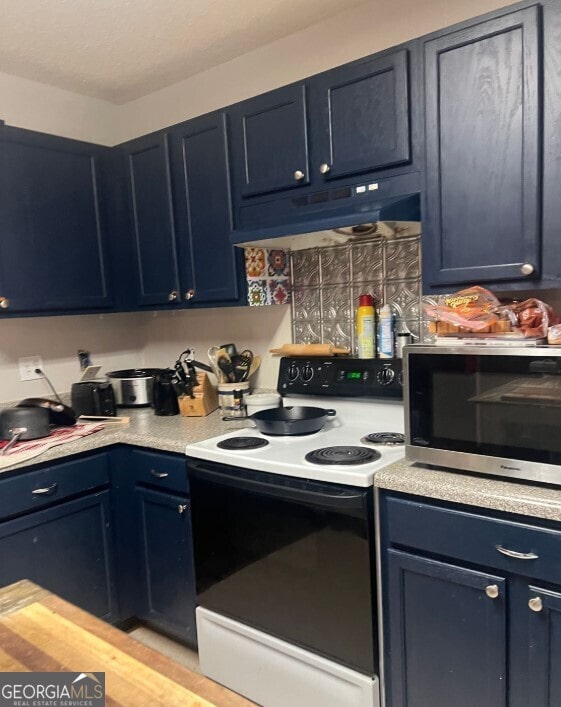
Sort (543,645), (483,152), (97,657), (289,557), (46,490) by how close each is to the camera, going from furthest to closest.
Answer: (46,490), (289,557), (483,152), (543,645), (97,657)

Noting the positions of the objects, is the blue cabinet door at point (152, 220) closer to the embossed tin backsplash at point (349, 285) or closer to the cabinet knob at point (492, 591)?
the embossed tin backsplash at point (349, 285)

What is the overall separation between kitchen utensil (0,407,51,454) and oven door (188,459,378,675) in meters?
0.65

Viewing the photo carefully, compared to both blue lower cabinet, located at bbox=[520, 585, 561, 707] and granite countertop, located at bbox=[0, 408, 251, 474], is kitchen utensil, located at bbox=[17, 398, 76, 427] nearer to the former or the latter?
granite countertop, located at bbox=[0, 408, 251, 474]

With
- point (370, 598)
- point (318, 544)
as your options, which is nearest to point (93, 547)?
point (318, 544)

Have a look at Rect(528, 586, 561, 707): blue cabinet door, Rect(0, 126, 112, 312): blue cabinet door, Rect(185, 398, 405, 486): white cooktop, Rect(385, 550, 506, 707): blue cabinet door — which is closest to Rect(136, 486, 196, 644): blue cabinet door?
Rect(185, 398, 405, 486): white cooktop

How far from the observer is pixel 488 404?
1400 mm

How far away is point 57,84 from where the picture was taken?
8.61 feet

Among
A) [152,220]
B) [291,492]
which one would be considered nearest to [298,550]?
[291,492]

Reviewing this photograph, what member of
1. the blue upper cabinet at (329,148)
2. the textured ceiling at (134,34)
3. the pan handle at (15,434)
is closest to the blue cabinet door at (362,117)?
the blue upper cabinet at (329,148)

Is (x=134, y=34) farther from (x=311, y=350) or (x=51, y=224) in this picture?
(x=311, y=350)

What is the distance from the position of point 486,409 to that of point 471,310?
27cm

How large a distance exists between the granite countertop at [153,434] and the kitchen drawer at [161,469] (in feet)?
0.11

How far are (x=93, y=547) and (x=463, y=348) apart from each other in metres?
1.59

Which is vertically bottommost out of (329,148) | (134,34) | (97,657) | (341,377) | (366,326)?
(97,657)
